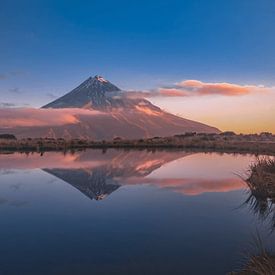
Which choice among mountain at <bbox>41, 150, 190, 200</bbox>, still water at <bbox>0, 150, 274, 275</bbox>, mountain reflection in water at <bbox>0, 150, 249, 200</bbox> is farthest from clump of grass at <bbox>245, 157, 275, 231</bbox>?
mountain at <bbox>41, 150, 190, 200</bbox>

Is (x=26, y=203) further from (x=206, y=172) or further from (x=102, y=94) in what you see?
(x=102, y=94)

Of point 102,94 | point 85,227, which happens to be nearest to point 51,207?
point 85,227

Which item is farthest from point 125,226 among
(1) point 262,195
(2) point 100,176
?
(2) point 100,176

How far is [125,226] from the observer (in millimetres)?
7820

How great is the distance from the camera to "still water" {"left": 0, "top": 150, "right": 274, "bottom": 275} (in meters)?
5.73

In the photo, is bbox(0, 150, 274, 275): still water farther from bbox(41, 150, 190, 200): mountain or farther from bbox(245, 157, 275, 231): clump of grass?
bbox(245, 157, 275, 231): clump of grass

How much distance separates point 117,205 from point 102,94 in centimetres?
12844

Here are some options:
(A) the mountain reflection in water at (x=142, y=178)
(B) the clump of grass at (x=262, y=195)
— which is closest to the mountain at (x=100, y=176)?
(A) the mountain reflection in water at (x=142, y=178)

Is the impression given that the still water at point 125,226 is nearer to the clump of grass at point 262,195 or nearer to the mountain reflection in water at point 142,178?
the mountain reflection in water at point 142,178

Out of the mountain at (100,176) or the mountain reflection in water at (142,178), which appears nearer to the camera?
the mountain at (100,176)

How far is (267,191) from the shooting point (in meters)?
10.9

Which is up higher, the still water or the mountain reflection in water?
the mountain reflection in water

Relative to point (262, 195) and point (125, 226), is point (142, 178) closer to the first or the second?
point (262, 195)

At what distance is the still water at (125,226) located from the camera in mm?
5730
